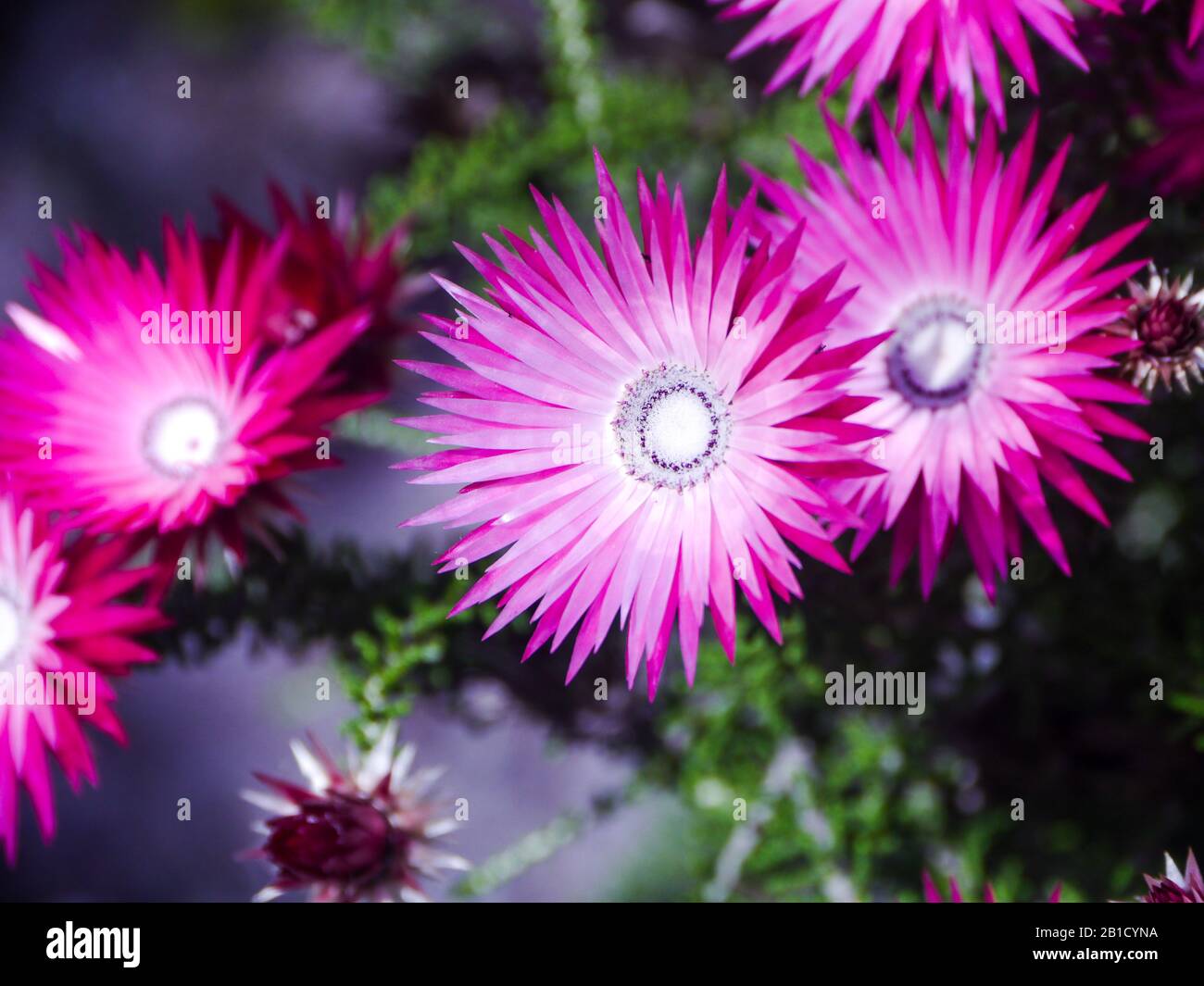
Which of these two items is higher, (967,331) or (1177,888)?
(967,331)

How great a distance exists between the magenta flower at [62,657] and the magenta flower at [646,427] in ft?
0.63

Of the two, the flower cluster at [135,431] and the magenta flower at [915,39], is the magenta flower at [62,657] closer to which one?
the flower cluster at [135,431]

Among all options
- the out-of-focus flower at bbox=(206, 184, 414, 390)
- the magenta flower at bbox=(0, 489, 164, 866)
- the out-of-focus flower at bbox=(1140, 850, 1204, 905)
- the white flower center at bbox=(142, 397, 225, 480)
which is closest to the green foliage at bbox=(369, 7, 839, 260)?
the out-of-focus flower at bbox=(206, 184, 414, 390)

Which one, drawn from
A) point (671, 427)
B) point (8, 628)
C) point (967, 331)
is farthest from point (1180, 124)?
point (8, 628)

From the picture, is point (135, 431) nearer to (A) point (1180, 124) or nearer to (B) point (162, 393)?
(B) point (162, 393)

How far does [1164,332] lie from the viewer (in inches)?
19.6

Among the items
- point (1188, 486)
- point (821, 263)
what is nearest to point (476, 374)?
point (821, 263)

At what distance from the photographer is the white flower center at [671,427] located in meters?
0.56

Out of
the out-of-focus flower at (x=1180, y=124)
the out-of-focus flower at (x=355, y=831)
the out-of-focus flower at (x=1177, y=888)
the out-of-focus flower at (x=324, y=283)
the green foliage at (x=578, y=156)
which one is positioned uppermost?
the green foliage at (x=578, y=156)

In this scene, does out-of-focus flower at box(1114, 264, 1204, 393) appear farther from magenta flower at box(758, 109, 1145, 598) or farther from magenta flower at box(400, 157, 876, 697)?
magenta flower at box(400, 157, 876, 697)

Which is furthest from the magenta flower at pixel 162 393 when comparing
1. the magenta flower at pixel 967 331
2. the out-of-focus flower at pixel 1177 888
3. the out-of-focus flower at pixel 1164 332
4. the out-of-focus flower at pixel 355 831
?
the out-of-focus flower at pixel 1177 888

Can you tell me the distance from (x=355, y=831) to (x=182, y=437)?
0.27 m

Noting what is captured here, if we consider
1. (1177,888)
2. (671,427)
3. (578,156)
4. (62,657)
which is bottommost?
(1177,888)

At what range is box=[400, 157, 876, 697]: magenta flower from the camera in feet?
1.60
